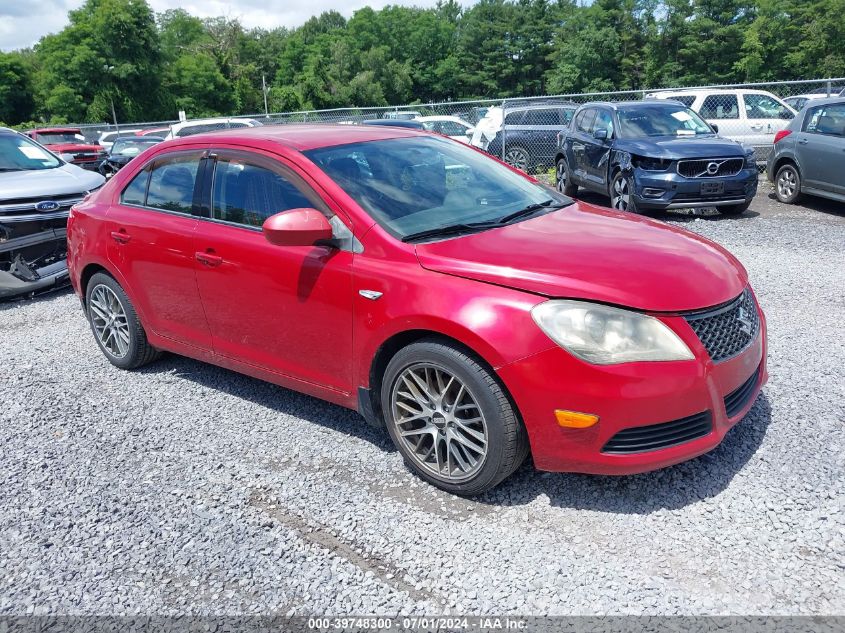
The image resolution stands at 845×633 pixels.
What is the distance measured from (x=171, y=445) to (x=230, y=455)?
42 cm

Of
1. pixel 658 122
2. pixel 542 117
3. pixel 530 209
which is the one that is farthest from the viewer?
pixel 542 117

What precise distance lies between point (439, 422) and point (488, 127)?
43.1ft

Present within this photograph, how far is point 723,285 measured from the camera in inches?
125

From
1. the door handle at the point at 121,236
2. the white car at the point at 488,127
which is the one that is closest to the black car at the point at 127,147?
the white car at the point at 488,127

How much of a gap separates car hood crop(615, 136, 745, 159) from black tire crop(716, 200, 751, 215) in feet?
2.50

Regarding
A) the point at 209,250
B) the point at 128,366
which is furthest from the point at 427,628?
the point at 128,366

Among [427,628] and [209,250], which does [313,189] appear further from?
[427,628]

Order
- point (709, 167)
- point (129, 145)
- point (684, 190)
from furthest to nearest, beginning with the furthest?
point (129, 145) < point (709, 167) < point (684, 190)

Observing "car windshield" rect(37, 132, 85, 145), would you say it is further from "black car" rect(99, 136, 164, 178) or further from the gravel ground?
the gravel ground

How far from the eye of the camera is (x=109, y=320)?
509 cm

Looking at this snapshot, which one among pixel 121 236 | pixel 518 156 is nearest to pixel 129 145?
pixel 518 156

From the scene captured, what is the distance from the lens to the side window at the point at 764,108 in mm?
14250

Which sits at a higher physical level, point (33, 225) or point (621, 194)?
A: point (33, 225)

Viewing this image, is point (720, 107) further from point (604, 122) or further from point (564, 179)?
point (604, 122)
